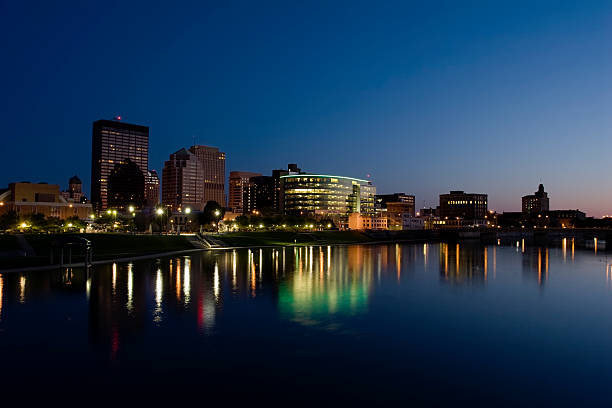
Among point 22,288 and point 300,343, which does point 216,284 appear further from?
point 300,343

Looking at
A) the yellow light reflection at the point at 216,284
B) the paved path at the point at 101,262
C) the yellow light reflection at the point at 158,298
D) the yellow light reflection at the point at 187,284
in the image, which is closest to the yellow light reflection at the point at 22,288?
the paved path at the point at 101,262

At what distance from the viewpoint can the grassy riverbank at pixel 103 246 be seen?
55.3 metres

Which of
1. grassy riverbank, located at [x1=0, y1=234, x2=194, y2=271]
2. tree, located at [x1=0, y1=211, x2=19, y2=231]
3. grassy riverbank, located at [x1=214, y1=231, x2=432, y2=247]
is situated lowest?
grassy riverbank, located at [x1=214, y1=231, x2=432, y2=247]

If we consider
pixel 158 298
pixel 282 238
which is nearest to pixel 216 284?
pixel 158 298

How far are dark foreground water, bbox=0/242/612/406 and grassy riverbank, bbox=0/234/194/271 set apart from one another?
32.7 ft

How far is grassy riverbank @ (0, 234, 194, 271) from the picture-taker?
182 feet

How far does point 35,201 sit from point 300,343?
154214mm

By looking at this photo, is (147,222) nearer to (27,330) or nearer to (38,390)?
(27,330)

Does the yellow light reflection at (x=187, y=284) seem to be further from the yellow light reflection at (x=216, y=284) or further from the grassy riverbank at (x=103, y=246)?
Result: the grassy riverbank at (x=103, y=246)

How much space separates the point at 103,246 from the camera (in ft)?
244

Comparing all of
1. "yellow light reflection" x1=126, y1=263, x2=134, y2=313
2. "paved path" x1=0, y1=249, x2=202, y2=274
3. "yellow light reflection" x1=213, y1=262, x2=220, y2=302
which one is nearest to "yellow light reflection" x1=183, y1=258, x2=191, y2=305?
"yellow light reflection" x1=213, y1=262, x2=220, y2=302

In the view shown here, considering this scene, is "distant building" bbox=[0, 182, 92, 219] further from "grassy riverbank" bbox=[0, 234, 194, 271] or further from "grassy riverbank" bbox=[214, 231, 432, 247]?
"grassy riverbank" bbox=[0, 234, 194, 271]

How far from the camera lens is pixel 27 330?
25.2 meters

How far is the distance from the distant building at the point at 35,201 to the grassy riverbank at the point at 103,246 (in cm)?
6890
